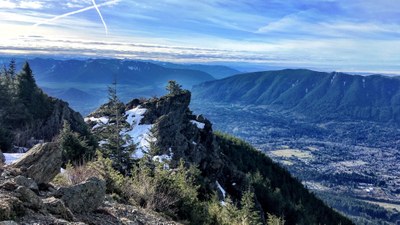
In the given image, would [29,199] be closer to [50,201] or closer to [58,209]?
[50,201]

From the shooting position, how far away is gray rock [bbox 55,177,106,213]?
11.5 meters

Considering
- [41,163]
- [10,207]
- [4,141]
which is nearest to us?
[10,207]

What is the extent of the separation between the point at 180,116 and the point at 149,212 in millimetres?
41603

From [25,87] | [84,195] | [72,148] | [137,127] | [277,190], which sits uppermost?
[84,195]

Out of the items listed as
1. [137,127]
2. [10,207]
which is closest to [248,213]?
[10,207]

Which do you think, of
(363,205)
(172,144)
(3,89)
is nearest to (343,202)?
(363,205)

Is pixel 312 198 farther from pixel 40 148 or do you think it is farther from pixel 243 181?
pixel 40 148

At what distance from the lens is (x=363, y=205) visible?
175875 millimetres

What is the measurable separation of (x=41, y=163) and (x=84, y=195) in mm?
3091

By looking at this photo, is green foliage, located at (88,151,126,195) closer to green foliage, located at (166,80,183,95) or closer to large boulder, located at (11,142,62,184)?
large boulder, located at (11,142,62,184)

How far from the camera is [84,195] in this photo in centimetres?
1174

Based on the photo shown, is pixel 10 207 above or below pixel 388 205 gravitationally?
above

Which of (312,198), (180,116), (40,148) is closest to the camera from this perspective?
(40,148)

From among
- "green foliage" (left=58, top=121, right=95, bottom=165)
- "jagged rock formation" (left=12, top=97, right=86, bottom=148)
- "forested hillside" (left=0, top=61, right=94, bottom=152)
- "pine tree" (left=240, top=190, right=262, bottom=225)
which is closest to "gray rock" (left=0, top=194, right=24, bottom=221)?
"pine tree" (left=240, top=190, right=262, bottom=225)
